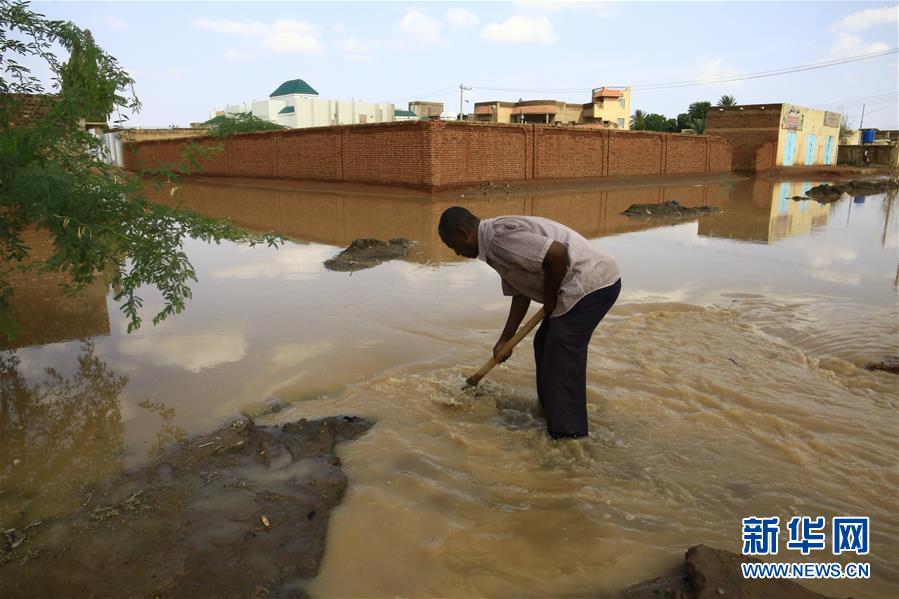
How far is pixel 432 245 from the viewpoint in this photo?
33.7 ft

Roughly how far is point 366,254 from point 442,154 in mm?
10701

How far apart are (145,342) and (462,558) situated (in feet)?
12.9

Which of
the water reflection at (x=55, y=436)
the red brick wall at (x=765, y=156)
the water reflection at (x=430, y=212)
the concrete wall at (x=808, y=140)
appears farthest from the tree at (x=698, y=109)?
the water reflection at (x=55, y=436)

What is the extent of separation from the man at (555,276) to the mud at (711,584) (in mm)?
1082

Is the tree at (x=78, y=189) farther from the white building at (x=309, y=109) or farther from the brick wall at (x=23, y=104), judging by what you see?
the white building at (x=309, y=109)

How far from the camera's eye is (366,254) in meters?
8.99

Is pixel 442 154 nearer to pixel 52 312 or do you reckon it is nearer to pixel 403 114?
pixel 52 312

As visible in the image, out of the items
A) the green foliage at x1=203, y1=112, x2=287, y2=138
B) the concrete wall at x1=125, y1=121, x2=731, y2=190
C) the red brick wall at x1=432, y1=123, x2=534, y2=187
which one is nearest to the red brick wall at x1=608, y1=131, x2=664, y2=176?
the concrete wall at x1=125, y1=121, x2=731, y2=190

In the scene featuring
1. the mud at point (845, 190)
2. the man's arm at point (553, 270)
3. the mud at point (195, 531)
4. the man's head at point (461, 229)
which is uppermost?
the man's head at point (461, 229)

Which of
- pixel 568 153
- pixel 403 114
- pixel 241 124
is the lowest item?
pixel 568 153

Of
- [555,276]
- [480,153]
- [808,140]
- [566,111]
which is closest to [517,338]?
[555,276]

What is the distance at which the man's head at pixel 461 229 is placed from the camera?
307 cm

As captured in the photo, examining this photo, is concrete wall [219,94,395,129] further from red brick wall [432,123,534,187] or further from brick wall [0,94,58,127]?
brick wall [0,94,58,127]

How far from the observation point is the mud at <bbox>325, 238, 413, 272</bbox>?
8.46 metres
